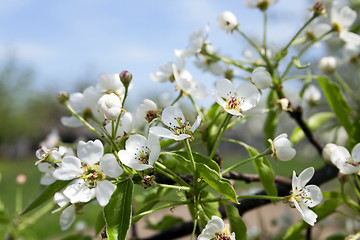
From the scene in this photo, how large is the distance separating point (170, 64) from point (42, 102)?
2943cm

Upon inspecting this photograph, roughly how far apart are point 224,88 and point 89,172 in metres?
0.35

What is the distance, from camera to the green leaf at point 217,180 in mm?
668

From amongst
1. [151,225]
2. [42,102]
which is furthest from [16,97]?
[151,225]

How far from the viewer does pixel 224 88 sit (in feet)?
2.69

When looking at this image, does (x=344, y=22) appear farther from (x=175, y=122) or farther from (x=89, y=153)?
(x=89, y=153)

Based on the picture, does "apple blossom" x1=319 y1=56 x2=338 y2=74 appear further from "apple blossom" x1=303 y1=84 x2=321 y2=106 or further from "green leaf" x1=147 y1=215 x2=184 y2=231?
"green leaf" x1=147 y1=215 x2=184 y2=231

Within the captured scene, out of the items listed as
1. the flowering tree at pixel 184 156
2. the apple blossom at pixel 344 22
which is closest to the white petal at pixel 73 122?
the flowering tree at pixel 184 156

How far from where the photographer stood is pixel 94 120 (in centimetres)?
90

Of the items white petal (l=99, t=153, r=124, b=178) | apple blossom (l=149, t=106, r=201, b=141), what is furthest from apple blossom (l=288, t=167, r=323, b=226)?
white petal (l=99, t=153, r=124, b=178)

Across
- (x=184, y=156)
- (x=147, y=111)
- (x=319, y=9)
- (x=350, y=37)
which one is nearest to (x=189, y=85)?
(x=147, y=111)

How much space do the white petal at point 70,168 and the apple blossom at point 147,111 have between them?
0.67 feet

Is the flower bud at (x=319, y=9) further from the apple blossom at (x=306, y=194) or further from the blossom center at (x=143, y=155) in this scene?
the blossom center at (x=143, y=155)

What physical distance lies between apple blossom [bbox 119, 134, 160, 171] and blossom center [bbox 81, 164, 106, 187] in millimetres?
53

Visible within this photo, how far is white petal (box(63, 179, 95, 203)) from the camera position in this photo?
72 centimetres
